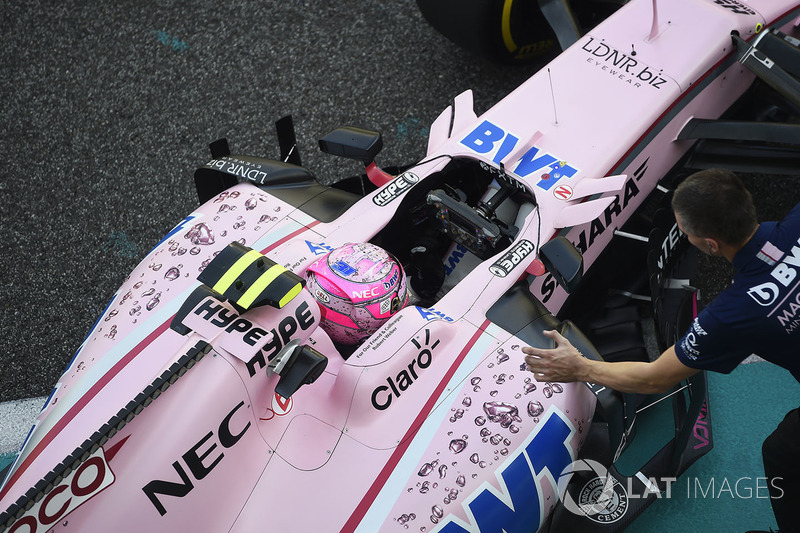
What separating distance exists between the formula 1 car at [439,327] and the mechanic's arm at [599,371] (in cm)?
13

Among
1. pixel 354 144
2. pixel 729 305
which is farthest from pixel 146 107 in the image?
pixel 729 305

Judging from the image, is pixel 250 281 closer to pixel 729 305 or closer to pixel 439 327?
pixel 439 327

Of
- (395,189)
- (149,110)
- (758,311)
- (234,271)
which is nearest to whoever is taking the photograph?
(758,311)

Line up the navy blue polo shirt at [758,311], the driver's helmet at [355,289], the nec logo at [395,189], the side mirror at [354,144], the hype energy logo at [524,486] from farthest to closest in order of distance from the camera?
1. the side mirror at [354,144]
2. the nec logo at [395,189]
3. the driver's helmet at [355,289]
4. the hype energy logo at [524,486]
5. the navy blue polo shirt at [758,311]

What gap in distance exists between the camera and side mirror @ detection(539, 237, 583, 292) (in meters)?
2.70

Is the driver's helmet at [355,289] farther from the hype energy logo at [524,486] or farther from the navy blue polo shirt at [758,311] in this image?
the navy blue polo shirt at [758,311]

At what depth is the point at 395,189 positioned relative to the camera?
3057mm

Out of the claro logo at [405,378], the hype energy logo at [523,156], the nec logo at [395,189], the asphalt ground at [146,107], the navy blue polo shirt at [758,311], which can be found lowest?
the asphalt ground at [146,107]

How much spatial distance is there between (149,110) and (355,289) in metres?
2.63

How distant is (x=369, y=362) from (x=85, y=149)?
9.11ft

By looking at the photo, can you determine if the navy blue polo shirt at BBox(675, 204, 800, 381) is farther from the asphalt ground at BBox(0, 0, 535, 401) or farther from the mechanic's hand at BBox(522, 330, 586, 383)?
the asphalt ground at BBox(0, 0, 535, 401)

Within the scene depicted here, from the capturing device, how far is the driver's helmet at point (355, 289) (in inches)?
101

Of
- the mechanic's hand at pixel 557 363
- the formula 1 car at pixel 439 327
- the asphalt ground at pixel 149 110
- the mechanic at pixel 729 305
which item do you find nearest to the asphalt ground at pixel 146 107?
the asphalt ground at pixel 149 110

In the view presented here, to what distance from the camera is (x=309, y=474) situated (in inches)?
92.7
